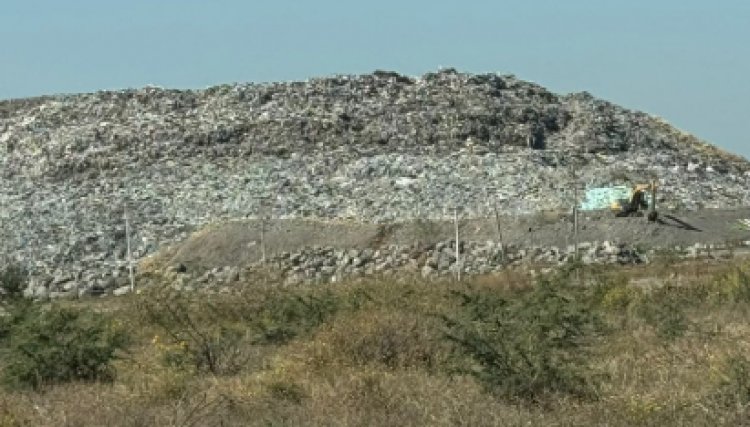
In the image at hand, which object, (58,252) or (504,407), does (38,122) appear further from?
(504,407)

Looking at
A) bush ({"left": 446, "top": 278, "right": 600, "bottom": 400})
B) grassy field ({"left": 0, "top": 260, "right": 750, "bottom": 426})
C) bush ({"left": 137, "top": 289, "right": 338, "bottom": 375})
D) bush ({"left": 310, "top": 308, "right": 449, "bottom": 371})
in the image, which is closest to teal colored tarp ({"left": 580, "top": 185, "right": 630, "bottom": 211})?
bush ({"left": 137, "top": 289, "right": 338, "bottom": 375})

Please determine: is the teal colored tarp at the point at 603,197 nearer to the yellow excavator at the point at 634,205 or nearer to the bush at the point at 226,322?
the yellow excavator at the point at 634,205

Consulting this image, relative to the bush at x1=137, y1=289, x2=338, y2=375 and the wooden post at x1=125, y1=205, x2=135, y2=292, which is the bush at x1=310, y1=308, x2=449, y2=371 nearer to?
the bush at x1=137, y1=289, x2=338, y2=375

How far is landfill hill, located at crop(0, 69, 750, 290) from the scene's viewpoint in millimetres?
39062

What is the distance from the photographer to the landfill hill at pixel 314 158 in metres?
39.1

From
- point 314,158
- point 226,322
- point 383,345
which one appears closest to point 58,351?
point 383,345

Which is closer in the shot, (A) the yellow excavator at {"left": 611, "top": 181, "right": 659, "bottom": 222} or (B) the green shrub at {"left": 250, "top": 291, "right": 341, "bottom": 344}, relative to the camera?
(B) the green shrub at {"left": 250, "top": 291, "right": 341, "bottom": 344}

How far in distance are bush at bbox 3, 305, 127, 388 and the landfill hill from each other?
19.4 m

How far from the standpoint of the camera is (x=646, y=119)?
181ft

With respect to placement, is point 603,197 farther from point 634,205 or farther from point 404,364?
point 404,364

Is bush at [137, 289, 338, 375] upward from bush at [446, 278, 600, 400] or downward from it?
downward

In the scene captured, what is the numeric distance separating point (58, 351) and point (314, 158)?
31.6 meters

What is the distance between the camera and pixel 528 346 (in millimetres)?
11734

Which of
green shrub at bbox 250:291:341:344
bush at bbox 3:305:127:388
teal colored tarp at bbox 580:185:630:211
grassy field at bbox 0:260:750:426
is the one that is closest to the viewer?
grassy field at bbox 0:260:750:426
